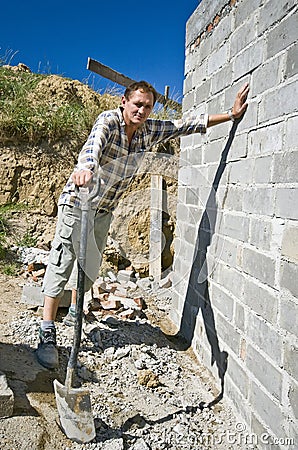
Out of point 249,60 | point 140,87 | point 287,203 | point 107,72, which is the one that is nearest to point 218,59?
point 249,60

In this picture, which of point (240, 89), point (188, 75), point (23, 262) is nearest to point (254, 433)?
point (240, 89)

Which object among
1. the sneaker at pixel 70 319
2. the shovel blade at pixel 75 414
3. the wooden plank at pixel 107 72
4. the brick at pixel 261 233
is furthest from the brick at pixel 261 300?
the wooden plank at pixel 107 72

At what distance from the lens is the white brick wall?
2068 millimetres

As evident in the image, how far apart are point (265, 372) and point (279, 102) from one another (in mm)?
1427

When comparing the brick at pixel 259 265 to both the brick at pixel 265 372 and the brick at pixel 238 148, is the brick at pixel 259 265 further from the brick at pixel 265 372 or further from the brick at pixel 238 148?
the brick at pixel 238 148

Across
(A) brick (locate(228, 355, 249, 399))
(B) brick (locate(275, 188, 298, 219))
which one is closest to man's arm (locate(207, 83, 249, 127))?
(B) brick (locate(275, 188, 298, 219))

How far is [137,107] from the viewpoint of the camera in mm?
2799

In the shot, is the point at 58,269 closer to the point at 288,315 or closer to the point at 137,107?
the point at 137,107

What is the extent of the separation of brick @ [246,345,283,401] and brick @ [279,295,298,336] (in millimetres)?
238

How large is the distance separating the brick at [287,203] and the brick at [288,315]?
41 cm

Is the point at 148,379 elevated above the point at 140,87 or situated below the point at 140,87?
below

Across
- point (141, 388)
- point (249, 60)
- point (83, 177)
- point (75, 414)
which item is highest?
point (249, 60)

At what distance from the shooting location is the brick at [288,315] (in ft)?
6.45

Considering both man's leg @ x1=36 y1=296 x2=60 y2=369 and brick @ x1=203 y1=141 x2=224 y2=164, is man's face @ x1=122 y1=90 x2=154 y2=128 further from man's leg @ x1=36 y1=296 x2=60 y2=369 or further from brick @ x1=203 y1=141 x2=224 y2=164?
man's leg @ x1=36 y1=296 x2=60 y2=369
